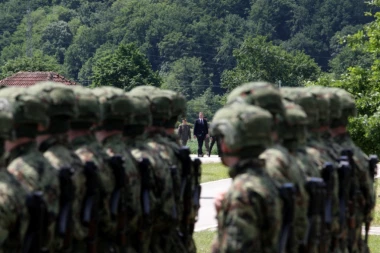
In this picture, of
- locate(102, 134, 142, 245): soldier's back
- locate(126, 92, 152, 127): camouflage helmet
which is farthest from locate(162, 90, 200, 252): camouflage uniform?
locate(102, 134, 142, 245): soldier's back

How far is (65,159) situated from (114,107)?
5.14ft

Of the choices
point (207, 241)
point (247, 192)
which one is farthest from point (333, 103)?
point (207, 241)

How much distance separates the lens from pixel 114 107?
13102 millimetres

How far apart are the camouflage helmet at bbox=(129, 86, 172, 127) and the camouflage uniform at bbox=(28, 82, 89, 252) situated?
2.30 metres

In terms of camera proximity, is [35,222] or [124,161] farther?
[124,161]

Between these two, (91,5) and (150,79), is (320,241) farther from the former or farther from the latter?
(91,5)

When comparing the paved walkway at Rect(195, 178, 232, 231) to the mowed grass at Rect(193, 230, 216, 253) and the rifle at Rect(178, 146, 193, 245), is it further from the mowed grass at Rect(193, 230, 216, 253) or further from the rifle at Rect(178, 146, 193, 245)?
the rifle at Rect(178, 146, 193, 245)

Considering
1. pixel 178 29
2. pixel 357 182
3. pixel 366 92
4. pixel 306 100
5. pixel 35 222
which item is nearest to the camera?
pixel 35 222

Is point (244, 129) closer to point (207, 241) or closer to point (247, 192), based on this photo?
point (247, 192)

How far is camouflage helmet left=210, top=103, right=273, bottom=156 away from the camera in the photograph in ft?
31.6

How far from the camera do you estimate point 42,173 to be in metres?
11.0

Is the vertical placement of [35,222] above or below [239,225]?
below

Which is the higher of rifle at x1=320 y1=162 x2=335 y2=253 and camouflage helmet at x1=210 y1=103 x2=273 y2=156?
camouflage helmet at x1=210 y1=103 x2=273 y2=156

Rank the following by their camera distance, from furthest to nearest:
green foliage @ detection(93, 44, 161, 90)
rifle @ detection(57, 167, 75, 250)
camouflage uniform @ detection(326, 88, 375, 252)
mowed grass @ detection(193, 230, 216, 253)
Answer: green foliage @ detection(93, 44, 161, 90) < mowed grass @ detection(193, 230, 216, 253) < camouflage uniform @ detection(326, 88, 375, 252) < rifle @ detection(57, 167, 75, 250)
